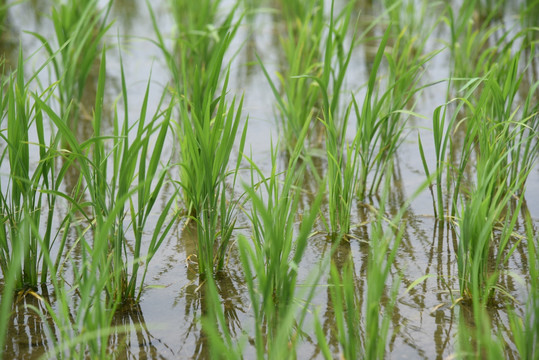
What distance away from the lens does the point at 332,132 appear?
6.95 feet

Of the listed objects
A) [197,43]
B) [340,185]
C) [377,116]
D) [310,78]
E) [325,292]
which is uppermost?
[197,43]

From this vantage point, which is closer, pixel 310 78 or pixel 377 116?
pixel 377 116

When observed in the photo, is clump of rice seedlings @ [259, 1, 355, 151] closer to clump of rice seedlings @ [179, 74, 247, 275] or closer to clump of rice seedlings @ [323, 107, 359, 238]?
clump of rice seedlings @ [323, 107, 359, 238]

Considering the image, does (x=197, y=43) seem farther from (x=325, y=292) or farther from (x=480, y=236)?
(x=480, y=236)

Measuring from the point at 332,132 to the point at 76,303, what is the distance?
87 cm

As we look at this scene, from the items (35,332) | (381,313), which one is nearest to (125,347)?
(35,332)

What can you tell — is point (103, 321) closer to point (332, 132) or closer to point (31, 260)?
point (31, 260)

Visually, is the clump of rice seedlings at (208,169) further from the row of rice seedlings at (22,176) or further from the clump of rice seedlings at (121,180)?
the row of rice seedlings at (22,176)

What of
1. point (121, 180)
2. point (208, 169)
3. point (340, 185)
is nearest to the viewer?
point (121, 180)

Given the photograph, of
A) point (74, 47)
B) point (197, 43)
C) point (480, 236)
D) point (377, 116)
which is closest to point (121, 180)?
point (480, 236)

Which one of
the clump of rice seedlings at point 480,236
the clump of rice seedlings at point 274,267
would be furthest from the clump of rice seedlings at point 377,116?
the clump of rice seedlings at point 274,267

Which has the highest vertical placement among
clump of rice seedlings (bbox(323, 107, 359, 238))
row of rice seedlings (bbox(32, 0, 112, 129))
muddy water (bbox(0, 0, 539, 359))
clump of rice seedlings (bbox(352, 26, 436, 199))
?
row of rice seedlings (bbox(32, 0, 112, 129))

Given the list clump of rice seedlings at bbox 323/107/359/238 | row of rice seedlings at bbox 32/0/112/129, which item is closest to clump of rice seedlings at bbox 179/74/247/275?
clump of rice seedlings at bbox 323/107/359/238

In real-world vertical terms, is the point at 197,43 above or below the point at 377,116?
above
